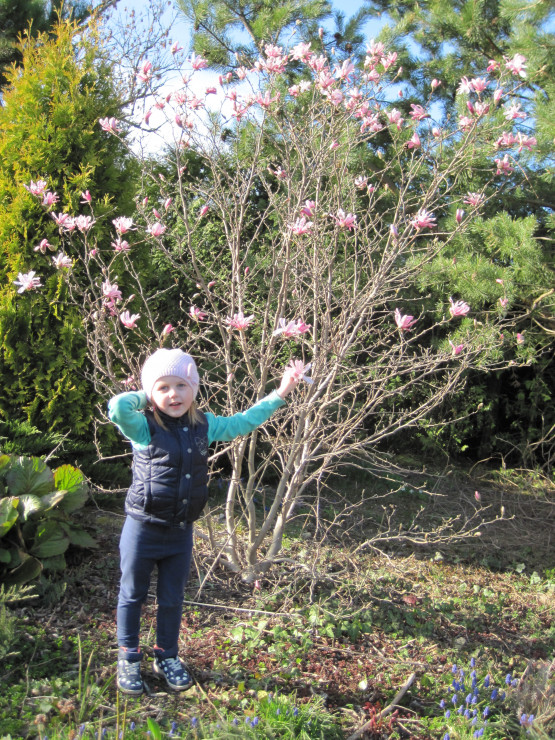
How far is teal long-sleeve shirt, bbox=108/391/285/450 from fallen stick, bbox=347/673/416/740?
1070 millimetres

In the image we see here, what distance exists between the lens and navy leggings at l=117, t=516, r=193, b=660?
229cm

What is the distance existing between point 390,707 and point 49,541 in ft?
5.50

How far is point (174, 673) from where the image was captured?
7.81 feet

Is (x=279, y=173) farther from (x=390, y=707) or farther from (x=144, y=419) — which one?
(x=390, y=707)

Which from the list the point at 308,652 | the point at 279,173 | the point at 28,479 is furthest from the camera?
the point at 279,173

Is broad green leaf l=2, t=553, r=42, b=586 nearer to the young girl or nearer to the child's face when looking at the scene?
the young girl

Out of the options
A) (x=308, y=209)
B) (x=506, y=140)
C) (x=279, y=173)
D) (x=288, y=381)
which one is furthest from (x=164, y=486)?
(x=506, y=140)

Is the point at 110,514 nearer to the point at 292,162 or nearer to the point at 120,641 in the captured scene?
the point at 120,641

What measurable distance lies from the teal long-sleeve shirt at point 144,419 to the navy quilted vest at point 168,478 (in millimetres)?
40

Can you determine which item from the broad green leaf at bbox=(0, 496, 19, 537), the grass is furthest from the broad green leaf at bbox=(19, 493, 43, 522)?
the grass

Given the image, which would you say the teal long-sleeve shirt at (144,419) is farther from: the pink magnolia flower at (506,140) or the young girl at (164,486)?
the pink magnolia flower at (506,140)

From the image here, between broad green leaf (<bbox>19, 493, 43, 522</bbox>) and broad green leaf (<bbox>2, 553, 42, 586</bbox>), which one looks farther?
broad green leaf (<bbox>19, 493, 43, 522</bbox>)

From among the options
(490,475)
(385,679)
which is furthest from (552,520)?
(385,679)

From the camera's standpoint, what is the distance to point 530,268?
178 inches
